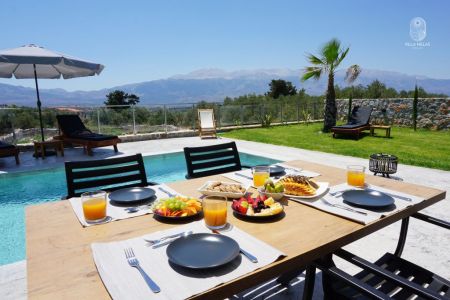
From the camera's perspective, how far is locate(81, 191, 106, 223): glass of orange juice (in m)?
1.51

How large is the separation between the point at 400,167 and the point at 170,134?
25.8ft

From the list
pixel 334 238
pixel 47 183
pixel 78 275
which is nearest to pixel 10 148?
pixel 47 183

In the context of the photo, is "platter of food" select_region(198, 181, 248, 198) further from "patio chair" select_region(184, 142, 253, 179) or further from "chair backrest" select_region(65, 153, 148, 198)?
"patio chair" select_region(184, 142, 253, 179)

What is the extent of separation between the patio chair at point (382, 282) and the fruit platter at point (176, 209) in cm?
64

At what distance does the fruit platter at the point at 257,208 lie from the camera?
1484mm

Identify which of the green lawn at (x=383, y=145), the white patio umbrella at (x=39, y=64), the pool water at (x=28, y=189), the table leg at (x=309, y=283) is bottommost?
the pool water at (x=28, y=189)

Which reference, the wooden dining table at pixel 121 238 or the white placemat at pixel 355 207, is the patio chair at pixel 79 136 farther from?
the white placemat at pixel 355 207

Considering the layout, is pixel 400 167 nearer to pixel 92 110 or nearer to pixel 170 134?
pixel 170 134

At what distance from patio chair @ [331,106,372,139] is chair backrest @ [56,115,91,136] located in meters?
8.12

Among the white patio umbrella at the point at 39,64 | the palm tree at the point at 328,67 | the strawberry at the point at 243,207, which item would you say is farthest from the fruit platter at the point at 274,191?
the palm tree at the point at 328,67

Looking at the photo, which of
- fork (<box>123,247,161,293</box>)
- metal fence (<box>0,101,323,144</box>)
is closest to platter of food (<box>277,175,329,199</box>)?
fork (<box>123,247,161,293</box>)

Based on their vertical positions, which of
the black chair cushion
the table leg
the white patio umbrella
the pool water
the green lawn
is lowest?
the pool water

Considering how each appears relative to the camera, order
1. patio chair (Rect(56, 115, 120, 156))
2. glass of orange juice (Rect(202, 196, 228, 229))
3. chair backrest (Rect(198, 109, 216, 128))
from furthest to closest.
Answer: chair backrest (Rect(198, 109, 216, 128)) → patio chair (Rect(56, 115, 120, 156)) → glass of orange juice (Rect(202, 196, 228, 229))

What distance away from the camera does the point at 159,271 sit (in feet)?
3.42
